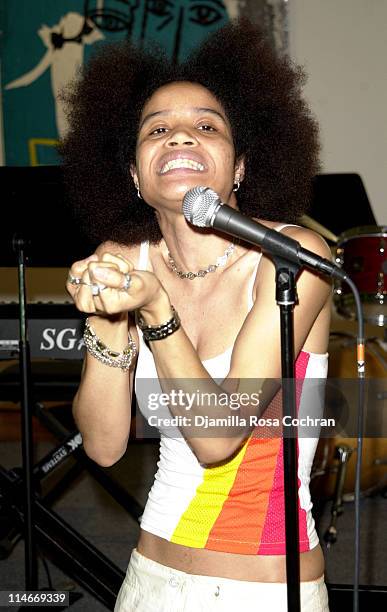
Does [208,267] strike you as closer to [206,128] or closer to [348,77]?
[206,128]

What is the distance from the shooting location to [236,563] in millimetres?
1559

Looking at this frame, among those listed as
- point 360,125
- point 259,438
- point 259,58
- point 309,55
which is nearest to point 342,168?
point 360,125

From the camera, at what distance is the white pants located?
1533 mm

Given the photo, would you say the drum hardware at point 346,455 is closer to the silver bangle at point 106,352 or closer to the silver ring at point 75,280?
the silver bangle at point 106,352

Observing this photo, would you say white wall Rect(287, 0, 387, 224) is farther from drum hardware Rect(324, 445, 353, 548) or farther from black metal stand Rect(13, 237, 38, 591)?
black metal stand Rect(13, 237, 38, 591)

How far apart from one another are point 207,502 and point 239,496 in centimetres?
6

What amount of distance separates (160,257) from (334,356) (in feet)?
8.18

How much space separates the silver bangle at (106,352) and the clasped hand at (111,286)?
0.76 feet

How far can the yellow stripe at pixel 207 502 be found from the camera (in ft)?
5.19

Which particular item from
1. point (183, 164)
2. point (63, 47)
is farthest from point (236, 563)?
point (63, 47)

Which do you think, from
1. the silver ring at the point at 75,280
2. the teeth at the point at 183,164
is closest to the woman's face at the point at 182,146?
the teeth at the point at 183,164

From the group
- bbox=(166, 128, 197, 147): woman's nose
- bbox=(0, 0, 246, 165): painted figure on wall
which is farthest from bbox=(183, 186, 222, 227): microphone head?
bbox=(0, 0, 246, 165): painted figure on wall

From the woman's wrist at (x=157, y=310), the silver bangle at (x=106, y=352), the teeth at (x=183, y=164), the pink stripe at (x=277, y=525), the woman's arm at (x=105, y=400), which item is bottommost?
the pink stripe at (x=277, y=525)

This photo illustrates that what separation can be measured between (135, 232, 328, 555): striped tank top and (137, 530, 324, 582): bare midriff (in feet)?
0.03
